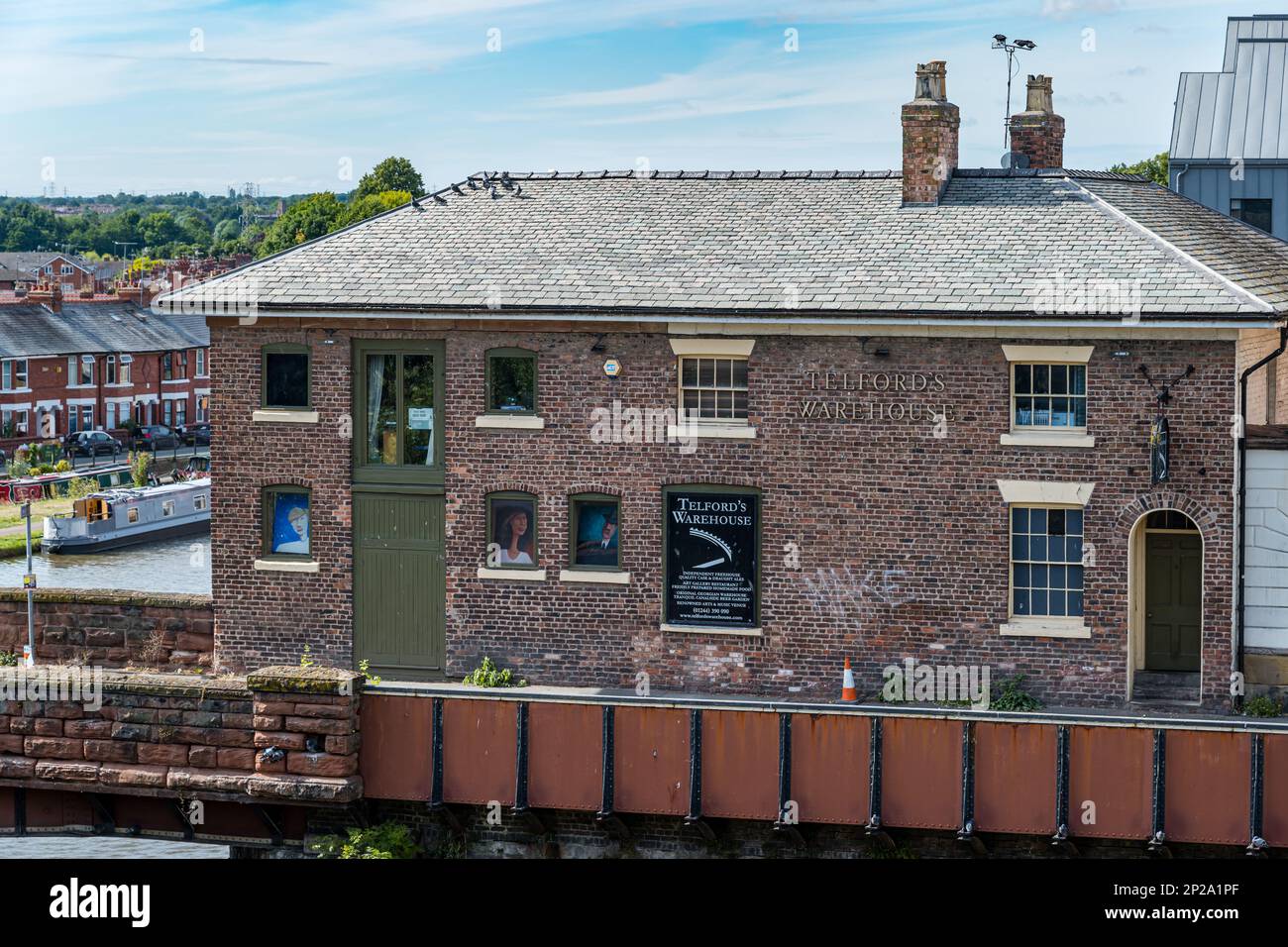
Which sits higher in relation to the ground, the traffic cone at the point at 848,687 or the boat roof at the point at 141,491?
the boat roof at the point at 141,491

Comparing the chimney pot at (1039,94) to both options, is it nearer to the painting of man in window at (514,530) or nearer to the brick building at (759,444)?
the brick building at (759,444)

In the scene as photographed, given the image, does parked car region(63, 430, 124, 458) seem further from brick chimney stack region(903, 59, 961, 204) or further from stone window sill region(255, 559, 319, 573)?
brick chimney stack region(903, 59, 961, 204)

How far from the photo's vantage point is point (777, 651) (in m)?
28.6

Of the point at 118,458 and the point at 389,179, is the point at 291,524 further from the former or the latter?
the point at 389,179

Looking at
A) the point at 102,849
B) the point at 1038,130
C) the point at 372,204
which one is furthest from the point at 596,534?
the point at 372,204

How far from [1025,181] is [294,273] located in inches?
476

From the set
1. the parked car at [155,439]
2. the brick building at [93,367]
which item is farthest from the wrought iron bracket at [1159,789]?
the parked car at [155,439]

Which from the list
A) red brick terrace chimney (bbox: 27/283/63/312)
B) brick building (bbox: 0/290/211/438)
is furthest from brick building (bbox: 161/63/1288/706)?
red brick terrace chimney (bbox: 27/283/63/312)

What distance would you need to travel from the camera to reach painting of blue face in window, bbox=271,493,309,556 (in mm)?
30500

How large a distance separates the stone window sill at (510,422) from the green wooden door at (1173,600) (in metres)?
9.21

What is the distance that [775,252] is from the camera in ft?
98.9

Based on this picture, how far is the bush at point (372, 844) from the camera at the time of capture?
24.1 meters

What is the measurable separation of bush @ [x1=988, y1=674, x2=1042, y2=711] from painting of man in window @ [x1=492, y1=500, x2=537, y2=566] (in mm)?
7288

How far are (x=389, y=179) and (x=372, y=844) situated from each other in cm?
10252
